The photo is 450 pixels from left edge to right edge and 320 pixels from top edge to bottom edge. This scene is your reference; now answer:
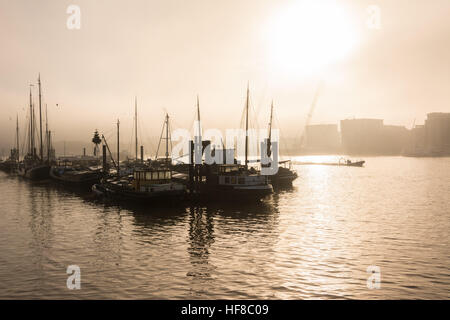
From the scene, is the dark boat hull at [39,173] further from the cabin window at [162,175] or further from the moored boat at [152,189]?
the cabin window at [162,175]

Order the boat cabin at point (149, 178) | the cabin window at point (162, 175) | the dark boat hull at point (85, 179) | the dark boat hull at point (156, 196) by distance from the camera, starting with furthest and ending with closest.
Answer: the dark boat hull at point (85, 179), the cabin window at point (162, 175), the boat cabin at point (149, 178), the dark boat hull at point (156, 196)

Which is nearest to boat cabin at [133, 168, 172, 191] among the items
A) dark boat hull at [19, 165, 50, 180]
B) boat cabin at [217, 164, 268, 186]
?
boat cabin at [217, 164, 268, 186]

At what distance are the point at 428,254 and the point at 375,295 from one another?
948 cm

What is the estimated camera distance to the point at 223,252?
2294 cm

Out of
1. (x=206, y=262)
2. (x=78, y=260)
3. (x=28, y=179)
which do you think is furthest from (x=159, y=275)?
(x=28, y=179)

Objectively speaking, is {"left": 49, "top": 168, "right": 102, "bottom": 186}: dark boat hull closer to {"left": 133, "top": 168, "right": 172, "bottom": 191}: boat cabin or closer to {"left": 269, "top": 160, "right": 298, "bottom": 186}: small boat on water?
{"left": 133, "top": 168, "right": 172, "bottom": 191}: boat cabin

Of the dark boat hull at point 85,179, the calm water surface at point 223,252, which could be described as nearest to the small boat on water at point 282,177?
the calm water surface at point 223,252

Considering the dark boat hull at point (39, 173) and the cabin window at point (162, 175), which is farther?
the dark boat hull at point (39, 173)

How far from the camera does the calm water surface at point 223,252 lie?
16.5 meters

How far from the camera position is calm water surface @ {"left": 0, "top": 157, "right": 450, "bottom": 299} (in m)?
16.5

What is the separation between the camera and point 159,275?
18.1 m
